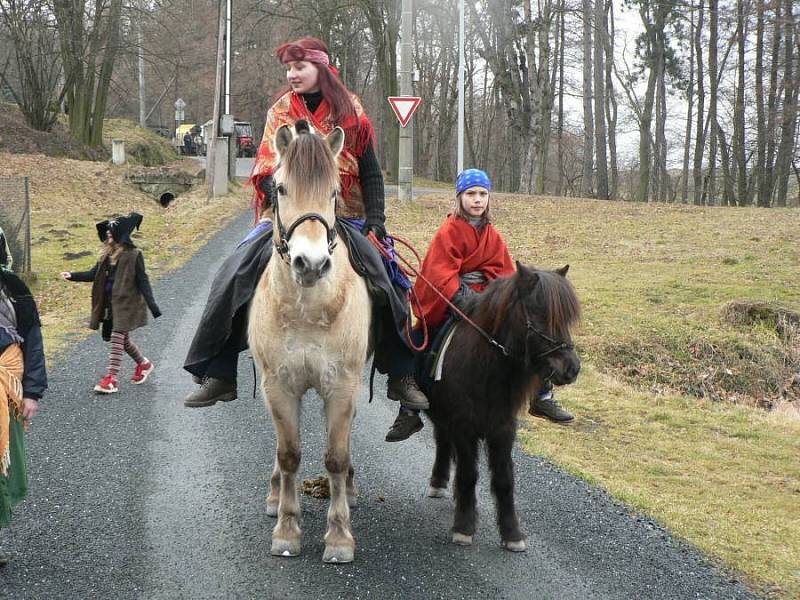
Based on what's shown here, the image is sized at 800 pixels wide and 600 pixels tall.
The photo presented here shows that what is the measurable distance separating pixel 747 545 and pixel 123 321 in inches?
250

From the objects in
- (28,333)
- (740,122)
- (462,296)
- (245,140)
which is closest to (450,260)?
(462,296)

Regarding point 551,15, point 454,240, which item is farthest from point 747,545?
point 551,15

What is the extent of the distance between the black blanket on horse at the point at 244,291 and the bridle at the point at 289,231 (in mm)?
504

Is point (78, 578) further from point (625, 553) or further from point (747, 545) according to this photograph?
point (747, 545)

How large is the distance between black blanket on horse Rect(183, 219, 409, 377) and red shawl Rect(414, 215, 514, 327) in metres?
0.44

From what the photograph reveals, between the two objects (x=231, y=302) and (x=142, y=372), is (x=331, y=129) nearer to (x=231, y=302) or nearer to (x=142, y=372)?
(x=231, y=302)

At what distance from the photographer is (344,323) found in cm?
454

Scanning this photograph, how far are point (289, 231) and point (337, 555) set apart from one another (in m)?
1.90

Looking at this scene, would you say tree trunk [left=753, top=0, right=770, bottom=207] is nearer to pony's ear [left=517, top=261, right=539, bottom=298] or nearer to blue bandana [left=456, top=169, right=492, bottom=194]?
blue bandana [left=456, top=169, right=492, bottom=194]

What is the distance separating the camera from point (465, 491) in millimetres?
5148

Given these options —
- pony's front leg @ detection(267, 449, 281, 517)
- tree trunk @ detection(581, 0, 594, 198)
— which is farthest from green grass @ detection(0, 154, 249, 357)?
tree trunk @ detection(581, 0, 594, 198)

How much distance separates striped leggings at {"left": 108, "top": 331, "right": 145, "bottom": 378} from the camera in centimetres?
876

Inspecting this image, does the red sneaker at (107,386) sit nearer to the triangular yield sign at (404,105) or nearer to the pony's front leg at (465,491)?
the pony's front leg at (465,491)

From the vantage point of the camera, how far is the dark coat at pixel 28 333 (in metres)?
4.54
